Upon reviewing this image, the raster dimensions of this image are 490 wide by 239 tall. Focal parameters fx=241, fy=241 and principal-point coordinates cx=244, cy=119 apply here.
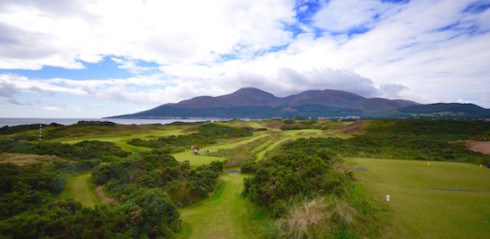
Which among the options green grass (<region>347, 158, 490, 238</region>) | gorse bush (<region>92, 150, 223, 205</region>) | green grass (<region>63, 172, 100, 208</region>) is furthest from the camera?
gorse bush (<region>92, 150, 223, 205</region>)

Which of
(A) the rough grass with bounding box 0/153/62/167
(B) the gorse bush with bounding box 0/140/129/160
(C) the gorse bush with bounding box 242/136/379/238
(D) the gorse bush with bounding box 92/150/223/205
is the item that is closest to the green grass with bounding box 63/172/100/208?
(D) the gorse bush with bounding box 92/150/223/205

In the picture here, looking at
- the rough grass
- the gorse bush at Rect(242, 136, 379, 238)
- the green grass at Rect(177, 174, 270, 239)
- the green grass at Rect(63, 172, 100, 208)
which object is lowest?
the green grass at Rect(177, 174, 270, 239)

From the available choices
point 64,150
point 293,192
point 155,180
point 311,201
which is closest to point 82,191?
point 155,180

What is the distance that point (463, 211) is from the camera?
9.62 meters

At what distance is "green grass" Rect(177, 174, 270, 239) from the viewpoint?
9.80m

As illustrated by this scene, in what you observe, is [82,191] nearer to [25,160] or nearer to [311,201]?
[25,160]

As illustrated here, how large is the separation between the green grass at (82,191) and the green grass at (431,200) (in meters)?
14.5

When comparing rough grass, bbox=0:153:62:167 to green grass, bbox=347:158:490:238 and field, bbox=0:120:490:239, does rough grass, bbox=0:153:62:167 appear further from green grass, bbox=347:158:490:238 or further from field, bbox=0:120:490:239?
green grass, bbox=347:158:490:238

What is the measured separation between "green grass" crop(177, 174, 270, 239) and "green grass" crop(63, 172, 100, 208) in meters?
5.38

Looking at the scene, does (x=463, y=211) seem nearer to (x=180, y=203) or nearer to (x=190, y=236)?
(x=190, y=236)

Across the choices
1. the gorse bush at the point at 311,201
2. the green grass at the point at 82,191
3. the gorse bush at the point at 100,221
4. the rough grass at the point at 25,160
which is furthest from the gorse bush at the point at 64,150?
the gorse bush at the point at 311,201

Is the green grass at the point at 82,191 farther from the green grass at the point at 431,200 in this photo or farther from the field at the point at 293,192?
the green grass at the point at 431,200

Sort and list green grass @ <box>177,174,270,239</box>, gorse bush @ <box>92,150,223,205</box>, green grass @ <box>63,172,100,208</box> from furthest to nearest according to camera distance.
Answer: gorse bush @ <box>92,150,223,205</box>
green grass @ <box>63,172,100,208</box>
green grass @ <box>177,174,270,239</box>

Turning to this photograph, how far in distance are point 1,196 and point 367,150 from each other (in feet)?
96.3
